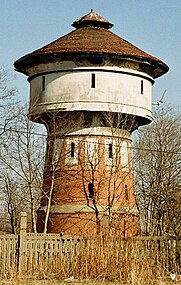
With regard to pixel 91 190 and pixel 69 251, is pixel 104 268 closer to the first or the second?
pixel 69 251

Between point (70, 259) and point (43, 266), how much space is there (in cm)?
78

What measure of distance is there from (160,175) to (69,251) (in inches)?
597

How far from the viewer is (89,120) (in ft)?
81.9

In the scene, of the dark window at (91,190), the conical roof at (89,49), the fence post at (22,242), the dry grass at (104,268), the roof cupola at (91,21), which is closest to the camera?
the dry grass at (104,268)

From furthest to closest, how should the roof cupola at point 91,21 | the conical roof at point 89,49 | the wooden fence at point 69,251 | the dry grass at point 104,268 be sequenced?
the roof cupola at point 91,21
the conical roof at point 89,49
the wooden fence at point 69,251
the dry grass at point 104,268

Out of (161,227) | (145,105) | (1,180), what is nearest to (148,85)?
(145,105)

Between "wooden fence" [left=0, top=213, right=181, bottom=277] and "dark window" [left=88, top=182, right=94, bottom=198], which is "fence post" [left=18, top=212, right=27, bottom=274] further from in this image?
"dark window" [left=88, top=182, right=94, bottom=198]

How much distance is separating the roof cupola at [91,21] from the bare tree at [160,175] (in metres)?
5.94

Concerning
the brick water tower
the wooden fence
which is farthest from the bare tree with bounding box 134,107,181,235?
the wooden fence

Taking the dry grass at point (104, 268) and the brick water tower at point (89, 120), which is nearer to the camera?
the dry grass at point (104, 268)

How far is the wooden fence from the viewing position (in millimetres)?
13758

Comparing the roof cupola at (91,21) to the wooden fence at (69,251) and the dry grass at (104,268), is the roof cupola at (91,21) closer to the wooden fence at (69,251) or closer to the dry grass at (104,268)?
the wooden fence at (69,251)

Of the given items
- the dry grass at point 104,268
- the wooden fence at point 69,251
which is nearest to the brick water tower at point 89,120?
the wooden fence at point 69,251

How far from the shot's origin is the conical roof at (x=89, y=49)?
24.2 metres
